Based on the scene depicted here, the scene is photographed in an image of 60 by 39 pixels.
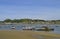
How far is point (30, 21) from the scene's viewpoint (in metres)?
173

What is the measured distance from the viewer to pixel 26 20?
17562 cm

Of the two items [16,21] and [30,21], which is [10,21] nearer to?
[16,21]

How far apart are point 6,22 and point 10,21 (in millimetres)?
5703

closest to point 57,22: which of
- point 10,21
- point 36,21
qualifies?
point 36,21

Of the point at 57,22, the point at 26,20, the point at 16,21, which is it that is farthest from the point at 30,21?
the point at 57,22

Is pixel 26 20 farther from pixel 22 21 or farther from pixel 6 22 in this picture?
pixel 6 22

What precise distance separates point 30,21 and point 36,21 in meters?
12.1

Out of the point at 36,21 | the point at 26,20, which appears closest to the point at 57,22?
the point at 36,21

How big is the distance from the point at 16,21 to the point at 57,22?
1715 inches

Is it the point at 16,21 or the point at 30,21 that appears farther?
the point at 16,21

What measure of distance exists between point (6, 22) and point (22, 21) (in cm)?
1608

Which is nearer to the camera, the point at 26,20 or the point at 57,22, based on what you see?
→ the point at 26,20

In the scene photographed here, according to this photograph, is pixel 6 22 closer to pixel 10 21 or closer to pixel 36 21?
pixel 10 21

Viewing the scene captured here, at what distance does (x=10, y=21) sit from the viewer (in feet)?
602
